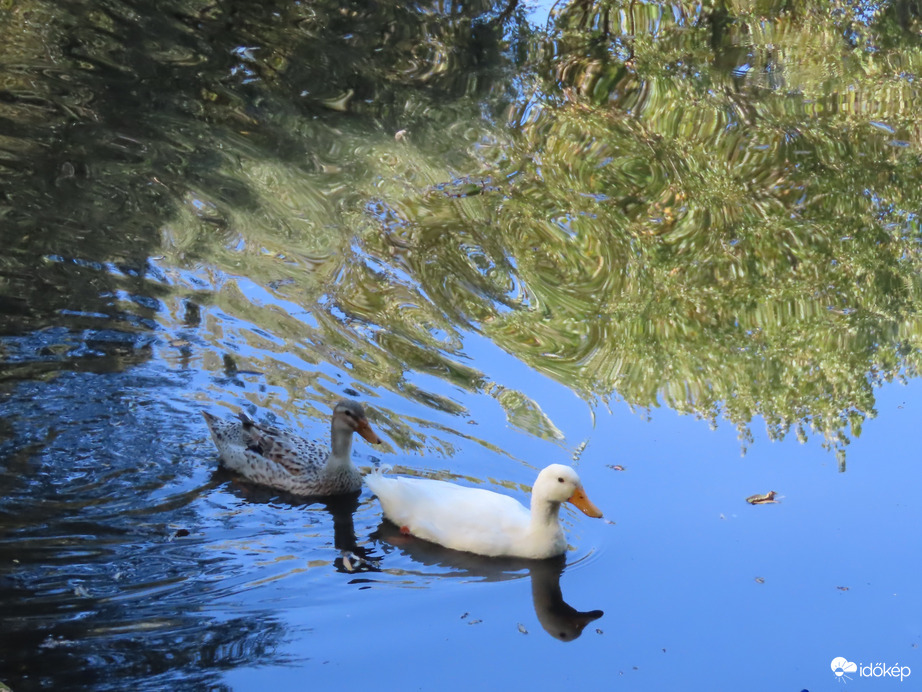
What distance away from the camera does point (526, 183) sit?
11508mm

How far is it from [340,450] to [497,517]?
1.21m

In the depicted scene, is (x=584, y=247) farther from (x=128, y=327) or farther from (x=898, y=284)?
(x=128, y=327)

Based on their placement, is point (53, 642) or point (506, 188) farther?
point (506, 188)

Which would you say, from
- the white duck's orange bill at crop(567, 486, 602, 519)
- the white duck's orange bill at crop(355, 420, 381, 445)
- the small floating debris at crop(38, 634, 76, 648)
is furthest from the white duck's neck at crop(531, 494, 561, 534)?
the small floating debris at crop(38, 634, 76, 648)

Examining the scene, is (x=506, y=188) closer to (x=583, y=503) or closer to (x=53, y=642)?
(x=583, y=503)

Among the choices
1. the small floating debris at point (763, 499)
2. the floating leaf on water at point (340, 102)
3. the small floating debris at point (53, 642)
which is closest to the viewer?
the small floating debris at point (53, 642)

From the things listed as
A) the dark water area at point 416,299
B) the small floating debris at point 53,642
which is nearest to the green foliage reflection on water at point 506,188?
the dark water area at point 416,299

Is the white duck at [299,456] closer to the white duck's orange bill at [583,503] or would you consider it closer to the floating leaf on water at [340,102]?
the white duck's orange bill at [583,503]

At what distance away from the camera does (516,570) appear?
252 inches

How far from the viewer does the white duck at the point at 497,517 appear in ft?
21.2

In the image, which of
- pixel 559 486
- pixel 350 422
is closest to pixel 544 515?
pixel 559 486

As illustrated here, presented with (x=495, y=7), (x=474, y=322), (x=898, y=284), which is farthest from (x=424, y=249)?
(x=495, y=7)
